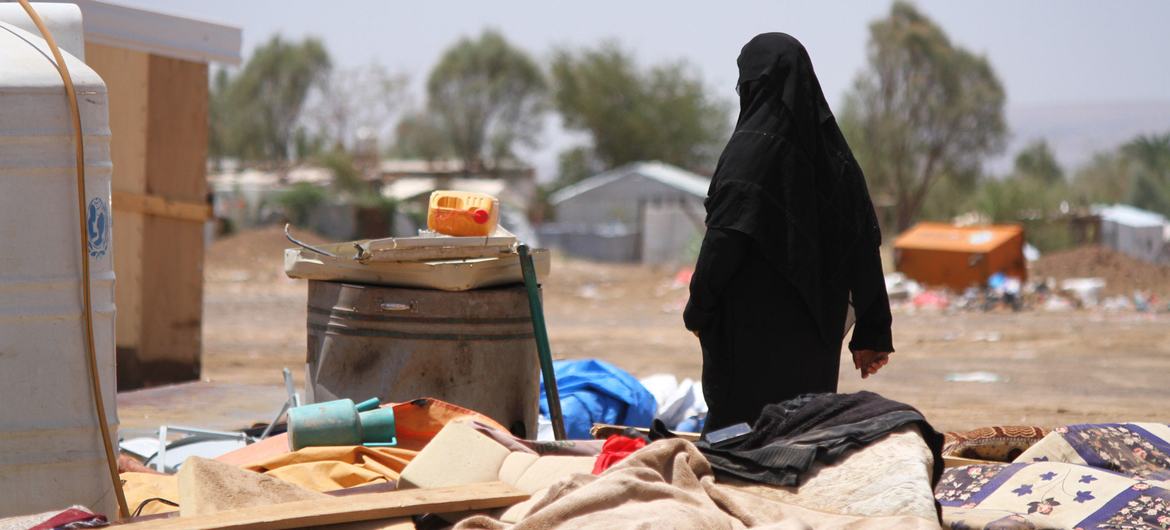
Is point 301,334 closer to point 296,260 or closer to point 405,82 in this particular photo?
point 296,260

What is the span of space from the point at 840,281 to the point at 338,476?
1.71 meters

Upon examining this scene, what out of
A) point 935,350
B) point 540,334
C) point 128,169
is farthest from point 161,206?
point 935,350

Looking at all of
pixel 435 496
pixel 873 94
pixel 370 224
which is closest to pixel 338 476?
pixel 435 496

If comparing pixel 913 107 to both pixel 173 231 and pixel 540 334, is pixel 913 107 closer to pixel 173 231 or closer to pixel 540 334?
pixel 173 231

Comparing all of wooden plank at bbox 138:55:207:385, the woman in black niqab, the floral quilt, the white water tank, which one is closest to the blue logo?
the white water tank

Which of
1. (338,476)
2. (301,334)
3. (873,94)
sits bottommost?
(301,334)

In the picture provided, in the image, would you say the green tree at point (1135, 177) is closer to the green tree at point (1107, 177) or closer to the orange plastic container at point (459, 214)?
the green tree at point (1107, 177)

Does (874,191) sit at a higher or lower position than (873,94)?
lower

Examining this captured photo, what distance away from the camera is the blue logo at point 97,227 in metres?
3.60

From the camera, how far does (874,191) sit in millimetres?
46219

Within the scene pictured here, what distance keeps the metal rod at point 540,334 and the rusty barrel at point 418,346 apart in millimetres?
124

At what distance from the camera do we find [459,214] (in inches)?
194

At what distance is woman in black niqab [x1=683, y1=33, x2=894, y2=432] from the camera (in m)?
4.01

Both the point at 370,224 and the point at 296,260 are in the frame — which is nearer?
the point at 296,260
